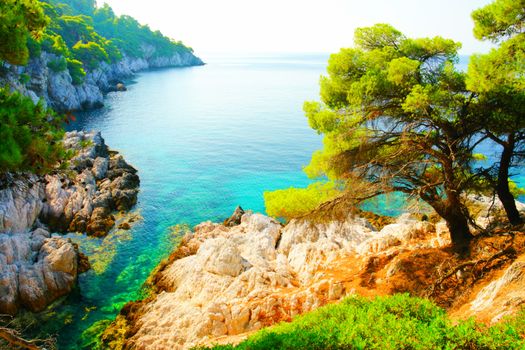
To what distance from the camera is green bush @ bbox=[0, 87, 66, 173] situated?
6.62m

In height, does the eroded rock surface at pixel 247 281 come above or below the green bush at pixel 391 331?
below

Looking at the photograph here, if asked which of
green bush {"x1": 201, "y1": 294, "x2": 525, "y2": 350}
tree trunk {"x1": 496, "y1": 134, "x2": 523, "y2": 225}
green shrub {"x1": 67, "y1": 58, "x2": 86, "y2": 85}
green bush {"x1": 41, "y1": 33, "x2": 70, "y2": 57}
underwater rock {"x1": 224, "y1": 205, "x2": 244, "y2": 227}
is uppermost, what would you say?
green bush {"x1": 41, "y1": 33, "x2": 70, "y2": 57}

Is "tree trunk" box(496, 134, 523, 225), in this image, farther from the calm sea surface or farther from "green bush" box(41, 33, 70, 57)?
"green bush" box(41, 33, 70, 57)

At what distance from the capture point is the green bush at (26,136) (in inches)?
261

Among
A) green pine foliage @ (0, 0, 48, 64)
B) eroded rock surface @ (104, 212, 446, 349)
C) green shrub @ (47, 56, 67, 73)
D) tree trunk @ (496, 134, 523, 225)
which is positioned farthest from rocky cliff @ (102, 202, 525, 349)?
green shrub @ (47, 56, 67, 73)

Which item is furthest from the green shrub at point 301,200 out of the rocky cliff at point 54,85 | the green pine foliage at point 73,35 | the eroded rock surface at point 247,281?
the rocky cliff at point 54,85

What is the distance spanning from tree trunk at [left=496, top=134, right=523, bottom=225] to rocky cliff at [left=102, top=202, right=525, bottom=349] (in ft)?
3.21

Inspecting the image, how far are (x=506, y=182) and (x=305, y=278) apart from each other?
8.82 metres

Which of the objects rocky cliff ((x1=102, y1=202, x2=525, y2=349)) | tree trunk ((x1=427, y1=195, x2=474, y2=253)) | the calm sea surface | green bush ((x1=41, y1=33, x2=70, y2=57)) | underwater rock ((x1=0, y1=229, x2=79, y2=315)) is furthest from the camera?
green bush ((x1=41, y1=33, x2=70, y2=57))

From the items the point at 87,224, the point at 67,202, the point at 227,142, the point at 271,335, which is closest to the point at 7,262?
the point at 87,224

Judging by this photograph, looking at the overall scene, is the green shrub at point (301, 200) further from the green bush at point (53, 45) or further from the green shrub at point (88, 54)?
the green shrub at point (88, 54)

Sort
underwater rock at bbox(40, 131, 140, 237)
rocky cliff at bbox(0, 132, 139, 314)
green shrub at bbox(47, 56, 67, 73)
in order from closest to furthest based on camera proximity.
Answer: rocky cliff at bbox(0, 132, 139, 314)
underwater rock at bbox(40, 131, 140, 237)
green shrub at bbox(47, 56, 67, 73)

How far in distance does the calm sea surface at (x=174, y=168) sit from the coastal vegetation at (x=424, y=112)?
1265 centimetres

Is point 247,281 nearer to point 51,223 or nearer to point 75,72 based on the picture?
point 51,223
